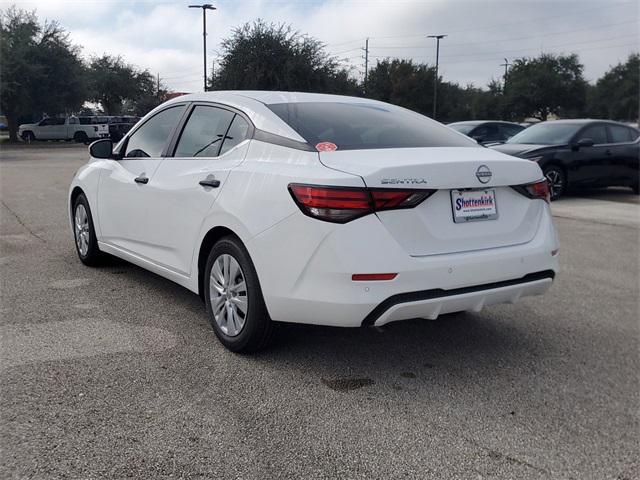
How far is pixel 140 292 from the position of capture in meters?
5.11

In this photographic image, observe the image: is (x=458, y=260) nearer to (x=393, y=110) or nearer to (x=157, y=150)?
(x=393, y=110)

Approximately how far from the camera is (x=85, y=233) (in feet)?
19.1

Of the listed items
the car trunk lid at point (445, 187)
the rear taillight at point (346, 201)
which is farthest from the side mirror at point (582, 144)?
the rear taillight at point (346, 201)

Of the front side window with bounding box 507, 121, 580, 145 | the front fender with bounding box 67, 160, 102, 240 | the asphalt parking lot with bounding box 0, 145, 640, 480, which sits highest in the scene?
the front side window with bounding box 507, 121, 580, 145

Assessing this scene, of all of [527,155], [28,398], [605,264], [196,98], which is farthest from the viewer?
[527,155]

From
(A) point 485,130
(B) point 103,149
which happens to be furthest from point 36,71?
(B) point 103,149

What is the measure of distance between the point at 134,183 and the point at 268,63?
36.1 metres

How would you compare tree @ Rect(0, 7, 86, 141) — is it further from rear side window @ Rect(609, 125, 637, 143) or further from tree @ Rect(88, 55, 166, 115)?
rear side window @ Rect(609, 125, 637, 143)

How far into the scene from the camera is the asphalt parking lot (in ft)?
8.90

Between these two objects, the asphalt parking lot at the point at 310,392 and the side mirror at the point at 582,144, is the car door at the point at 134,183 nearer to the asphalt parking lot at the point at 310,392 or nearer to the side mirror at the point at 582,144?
the asphalt parking lot at the point at 310,392

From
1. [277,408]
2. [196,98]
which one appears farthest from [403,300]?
[196,98]

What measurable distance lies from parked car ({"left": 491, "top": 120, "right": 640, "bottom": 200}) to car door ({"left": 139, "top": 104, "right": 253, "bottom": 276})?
877cm

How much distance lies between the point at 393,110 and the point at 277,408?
7.78ft

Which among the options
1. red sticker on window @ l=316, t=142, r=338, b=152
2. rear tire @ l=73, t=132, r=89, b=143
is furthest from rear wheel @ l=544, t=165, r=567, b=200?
rear tire @ l=73, t=132, r=89, b=143
